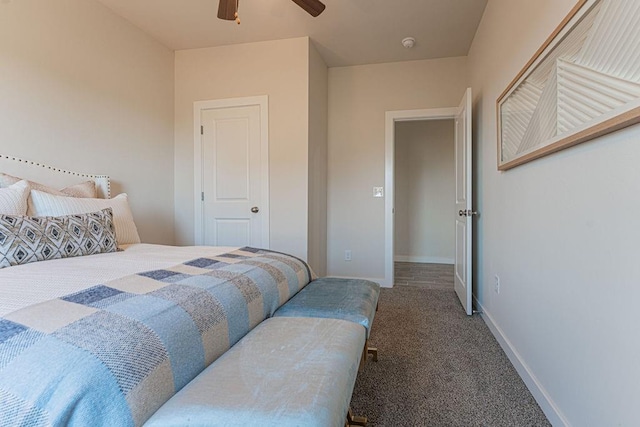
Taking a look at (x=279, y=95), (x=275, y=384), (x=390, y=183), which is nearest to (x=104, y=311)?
(x=275, y=384)

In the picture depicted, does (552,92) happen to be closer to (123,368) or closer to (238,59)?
(123,368)

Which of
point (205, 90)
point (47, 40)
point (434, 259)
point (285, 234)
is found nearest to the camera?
point (47, 40)

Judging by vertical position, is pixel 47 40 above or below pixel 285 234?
above

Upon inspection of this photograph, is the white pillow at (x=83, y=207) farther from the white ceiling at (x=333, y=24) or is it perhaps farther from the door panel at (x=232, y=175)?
the white ceiling at (x=333, y=24)

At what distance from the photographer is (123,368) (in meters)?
0.74

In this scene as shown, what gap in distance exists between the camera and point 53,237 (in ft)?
5.36

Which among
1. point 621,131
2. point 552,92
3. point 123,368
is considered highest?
point 552,92

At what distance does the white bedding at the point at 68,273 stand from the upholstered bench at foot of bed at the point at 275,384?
0.55 meters

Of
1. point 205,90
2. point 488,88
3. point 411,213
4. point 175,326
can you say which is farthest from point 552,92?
point 411,213

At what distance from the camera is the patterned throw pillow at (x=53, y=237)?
1470 mm

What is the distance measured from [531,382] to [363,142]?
2.83 meters

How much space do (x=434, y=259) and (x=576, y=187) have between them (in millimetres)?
4309

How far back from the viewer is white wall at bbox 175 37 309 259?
3211mm

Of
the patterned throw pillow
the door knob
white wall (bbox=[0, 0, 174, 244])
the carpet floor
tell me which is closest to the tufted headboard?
white wall (bbox=[0, 0, 174, 244])
